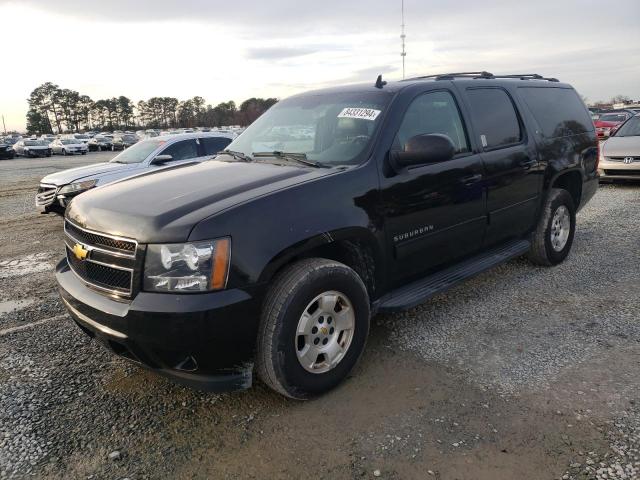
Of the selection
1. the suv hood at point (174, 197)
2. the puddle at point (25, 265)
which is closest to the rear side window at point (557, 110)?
the suv hood at point (174, 197)

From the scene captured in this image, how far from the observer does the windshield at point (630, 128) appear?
434 inches

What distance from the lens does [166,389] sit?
320 cm

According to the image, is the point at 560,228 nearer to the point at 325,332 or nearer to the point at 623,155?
the point at 325,332

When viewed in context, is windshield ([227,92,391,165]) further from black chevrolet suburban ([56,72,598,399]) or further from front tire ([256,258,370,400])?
front tire ([256,258,370,400])

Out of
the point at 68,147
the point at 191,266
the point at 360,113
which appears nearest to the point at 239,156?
the point at 360,113

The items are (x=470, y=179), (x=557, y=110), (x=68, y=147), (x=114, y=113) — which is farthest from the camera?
(x=114, y=113)

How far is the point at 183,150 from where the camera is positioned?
940cm

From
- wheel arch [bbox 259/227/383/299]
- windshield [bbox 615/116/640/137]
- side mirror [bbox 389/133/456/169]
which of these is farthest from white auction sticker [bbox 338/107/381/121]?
windshield [bbox 615/116/640/137]

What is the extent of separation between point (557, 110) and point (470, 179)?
210 centimetres

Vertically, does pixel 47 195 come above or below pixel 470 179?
below

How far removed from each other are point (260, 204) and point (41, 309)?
3105mm

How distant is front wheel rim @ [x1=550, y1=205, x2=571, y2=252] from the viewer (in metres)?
5.25

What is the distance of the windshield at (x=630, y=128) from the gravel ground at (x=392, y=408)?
26.9 ft

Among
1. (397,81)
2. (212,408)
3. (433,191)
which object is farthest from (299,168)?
(212,408)
